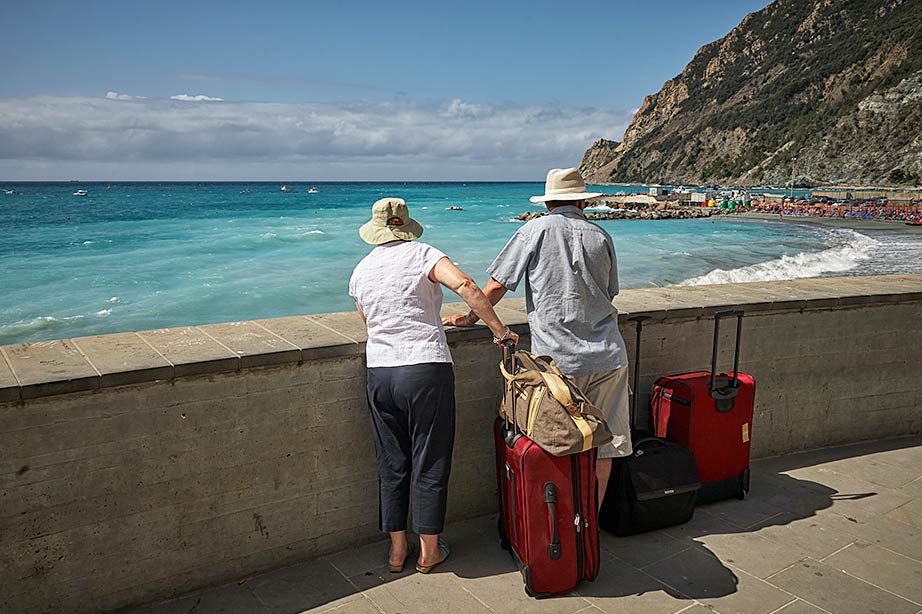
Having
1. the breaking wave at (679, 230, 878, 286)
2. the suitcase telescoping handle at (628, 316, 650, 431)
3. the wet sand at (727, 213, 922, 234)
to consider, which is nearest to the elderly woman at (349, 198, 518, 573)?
the suitcase telescoping handle at (628, 316, 650, 431)

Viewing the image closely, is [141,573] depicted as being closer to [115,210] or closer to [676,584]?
[676,584]

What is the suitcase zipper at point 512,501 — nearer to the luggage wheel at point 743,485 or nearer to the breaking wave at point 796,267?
the luggage wheel at point 743,485

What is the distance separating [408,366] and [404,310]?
23 cm

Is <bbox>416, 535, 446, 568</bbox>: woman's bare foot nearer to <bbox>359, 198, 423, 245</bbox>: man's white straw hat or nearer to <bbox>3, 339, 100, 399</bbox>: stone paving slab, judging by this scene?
<bbox>359, 198, 423, 245</bbox>: man's white straw hat

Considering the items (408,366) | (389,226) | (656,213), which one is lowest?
(656,213)

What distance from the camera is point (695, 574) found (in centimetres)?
327

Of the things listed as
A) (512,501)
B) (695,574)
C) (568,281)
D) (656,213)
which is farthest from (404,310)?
(656,213)

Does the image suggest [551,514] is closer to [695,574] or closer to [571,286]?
[695,574]

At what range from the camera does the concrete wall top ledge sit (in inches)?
107

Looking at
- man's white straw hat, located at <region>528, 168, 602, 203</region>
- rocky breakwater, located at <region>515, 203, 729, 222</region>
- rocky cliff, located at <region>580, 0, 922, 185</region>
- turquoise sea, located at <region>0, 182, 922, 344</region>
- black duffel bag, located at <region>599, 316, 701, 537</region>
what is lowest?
turquoise sea, located at <region>0, 182, 922, 344</region>

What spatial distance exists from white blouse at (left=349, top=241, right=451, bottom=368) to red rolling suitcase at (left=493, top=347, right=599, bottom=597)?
1.72 ft

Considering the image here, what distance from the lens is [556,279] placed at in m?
3.23

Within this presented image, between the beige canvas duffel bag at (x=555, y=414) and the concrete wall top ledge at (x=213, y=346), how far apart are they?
25.1 inches

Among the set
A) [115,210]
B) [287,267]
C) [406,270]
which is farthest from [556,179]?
[115,210]
